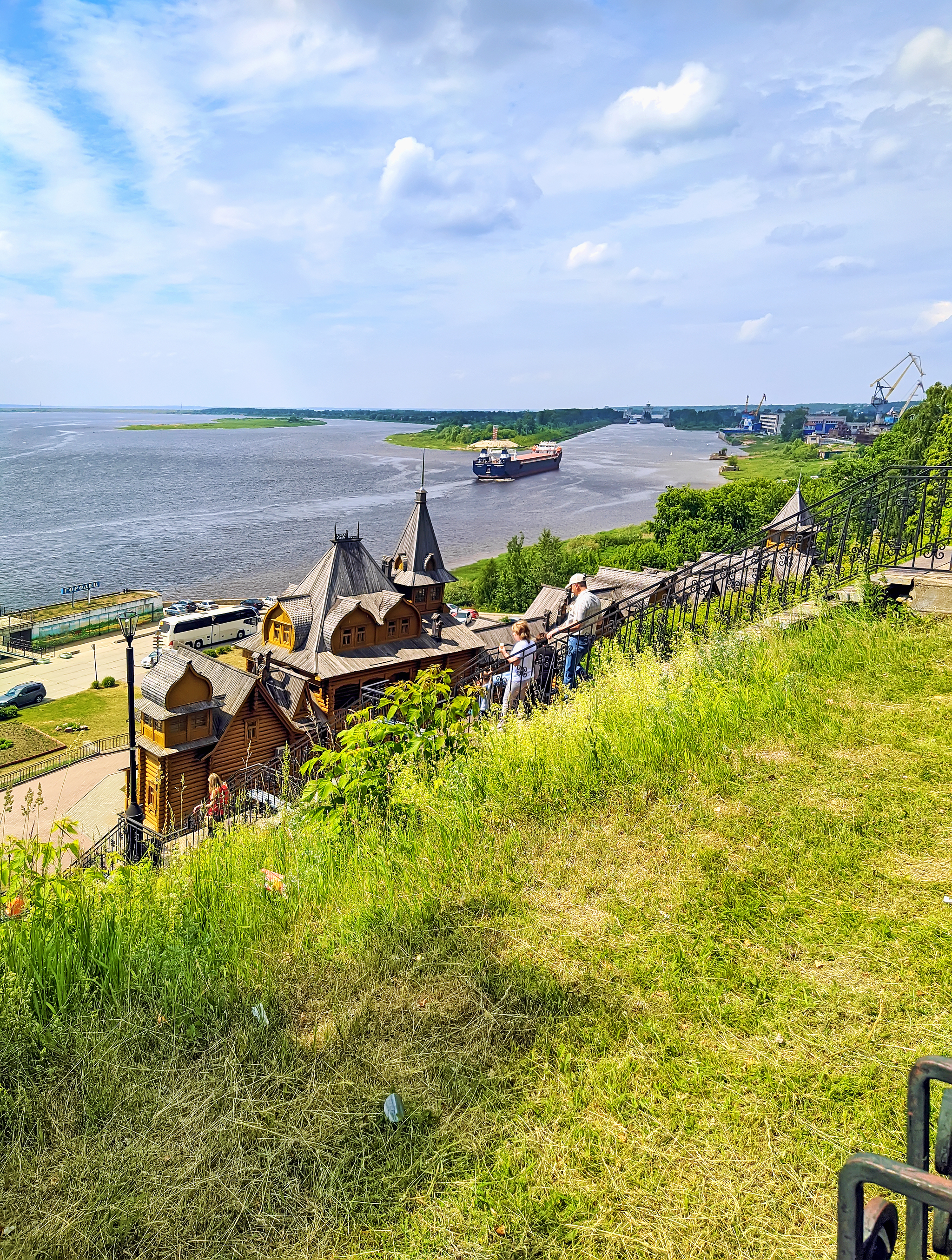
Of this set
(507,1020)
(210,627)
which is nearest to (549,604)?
(210,627)

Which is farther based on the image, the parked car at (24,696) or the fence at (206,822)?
the parked car at (24,696)

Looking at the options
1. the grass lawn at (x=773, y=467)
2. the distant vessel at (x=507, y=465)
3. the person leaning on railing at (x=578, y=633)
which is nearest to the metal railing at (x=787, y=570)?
the person leaning on railing at (x=578, y=633)

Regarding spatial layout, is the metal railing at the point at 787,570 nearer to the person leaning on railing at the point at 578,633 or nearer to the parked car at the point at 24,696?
the person leaning on railing at the point at 578,633

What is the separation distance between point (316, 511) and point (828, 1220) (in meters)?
92.3

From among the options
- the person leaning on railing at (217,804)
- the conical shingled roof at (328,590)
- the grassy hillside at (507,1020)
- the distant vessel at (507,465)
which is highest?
the distant vessel at (507,465)

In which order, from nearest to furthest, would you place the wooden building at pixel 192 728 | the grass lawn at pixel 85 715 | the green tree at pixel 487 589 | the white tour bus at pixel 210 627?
the wooden building at pixel 192 728 → the grass lawn at pixel 85 715 → the white tour bus at pixel 210 627 → the green tree at pixel 487 589

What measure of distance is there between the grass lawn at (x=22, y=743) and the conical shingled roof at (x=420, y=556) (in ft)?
A: 48.0

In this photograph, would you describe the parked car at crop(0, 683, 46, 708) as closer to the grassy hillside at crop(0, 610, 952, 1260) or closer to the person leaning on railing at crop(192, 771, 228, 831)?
the person leaning on railing at crop(192, 771, 228, 831)

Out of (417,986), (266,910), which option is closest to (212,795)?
(266,910)

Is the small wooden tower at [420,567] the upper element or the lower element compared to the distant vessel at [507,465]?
lower

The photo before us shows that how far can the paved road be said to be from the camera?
3678 cm

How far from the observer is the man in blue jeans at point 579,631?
355 inches

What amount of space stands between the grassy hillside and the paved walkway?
56.6 feet

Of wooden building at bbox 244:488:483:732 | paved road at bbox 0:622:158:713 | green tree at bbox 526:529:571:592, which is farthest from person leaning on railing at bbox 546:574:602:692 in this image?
green tree at bbox 526:529:571:592
